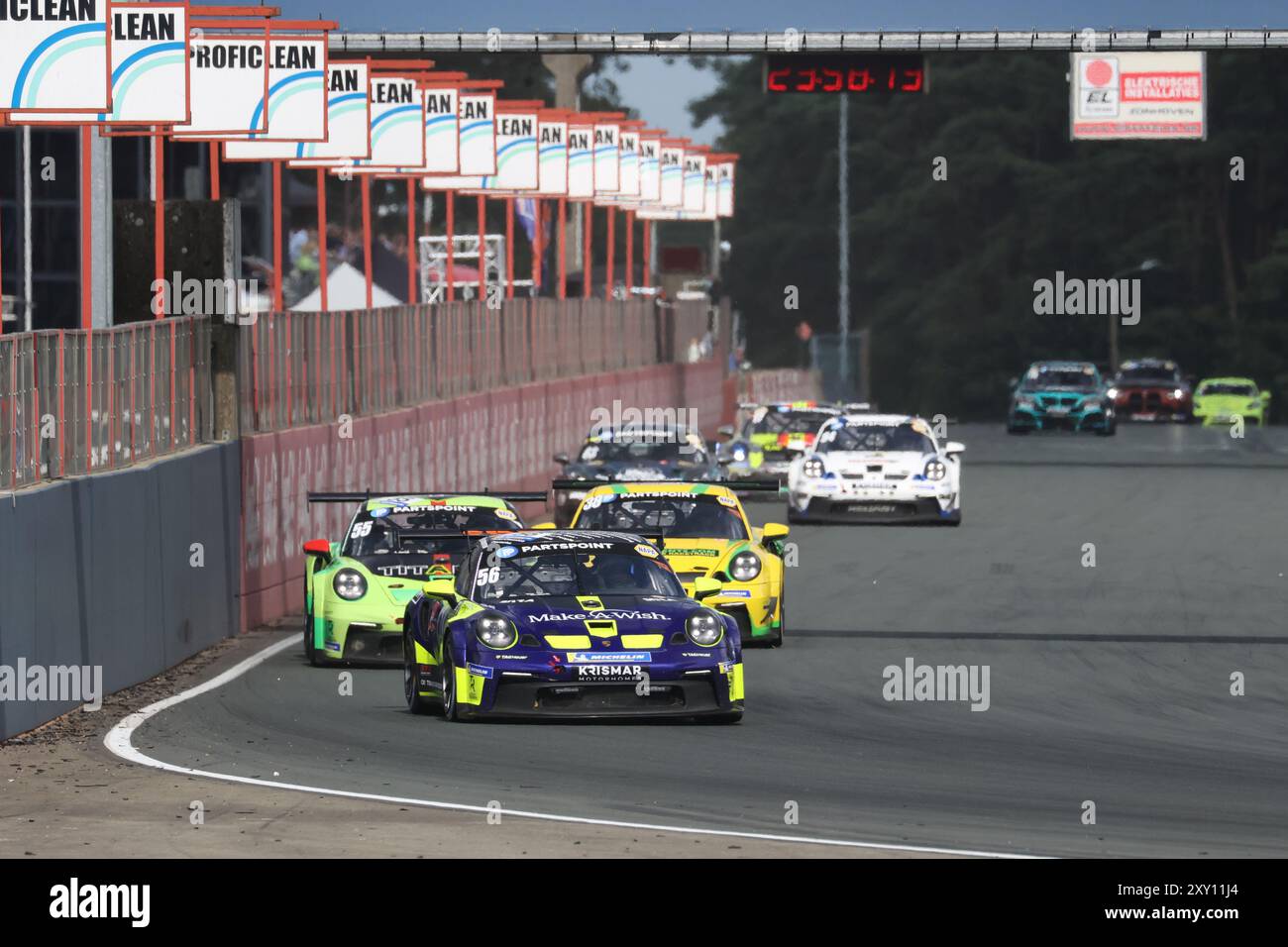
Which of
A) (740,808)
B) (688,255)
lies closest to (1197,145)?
(688,255)

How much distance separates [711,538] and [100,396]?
15.1ft

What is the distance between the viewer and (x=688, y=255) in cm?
7806

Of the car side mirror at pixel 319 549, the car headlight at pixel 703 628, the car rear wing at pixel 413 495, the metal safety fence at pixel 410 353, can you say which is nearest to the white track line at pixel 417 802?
the car side mirror at pixel 319 549

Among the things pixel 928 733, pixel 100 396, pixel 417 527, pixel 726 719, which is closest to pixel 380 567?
pixel 417 527

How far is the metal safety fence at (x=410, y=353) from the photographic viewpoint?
25297 mm

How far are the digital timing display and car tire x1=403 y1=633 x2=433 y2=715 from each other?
78.8 ft

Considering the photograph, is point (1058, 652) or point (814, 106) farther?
point (814, 106)

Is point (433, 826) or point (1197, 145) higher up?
point (1197, 145)

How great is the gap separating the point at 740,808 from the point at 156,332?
32.2ft

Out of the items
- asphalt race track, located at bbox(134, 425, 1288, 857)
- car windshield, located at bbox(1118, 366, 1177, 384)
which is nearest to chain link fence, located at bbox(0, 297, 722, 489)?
asphalt race track, located at bbox(134, 425, 1288, 857)

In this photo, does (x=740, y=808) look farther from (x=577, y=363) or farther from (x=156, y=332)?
(x=577, y=363)
